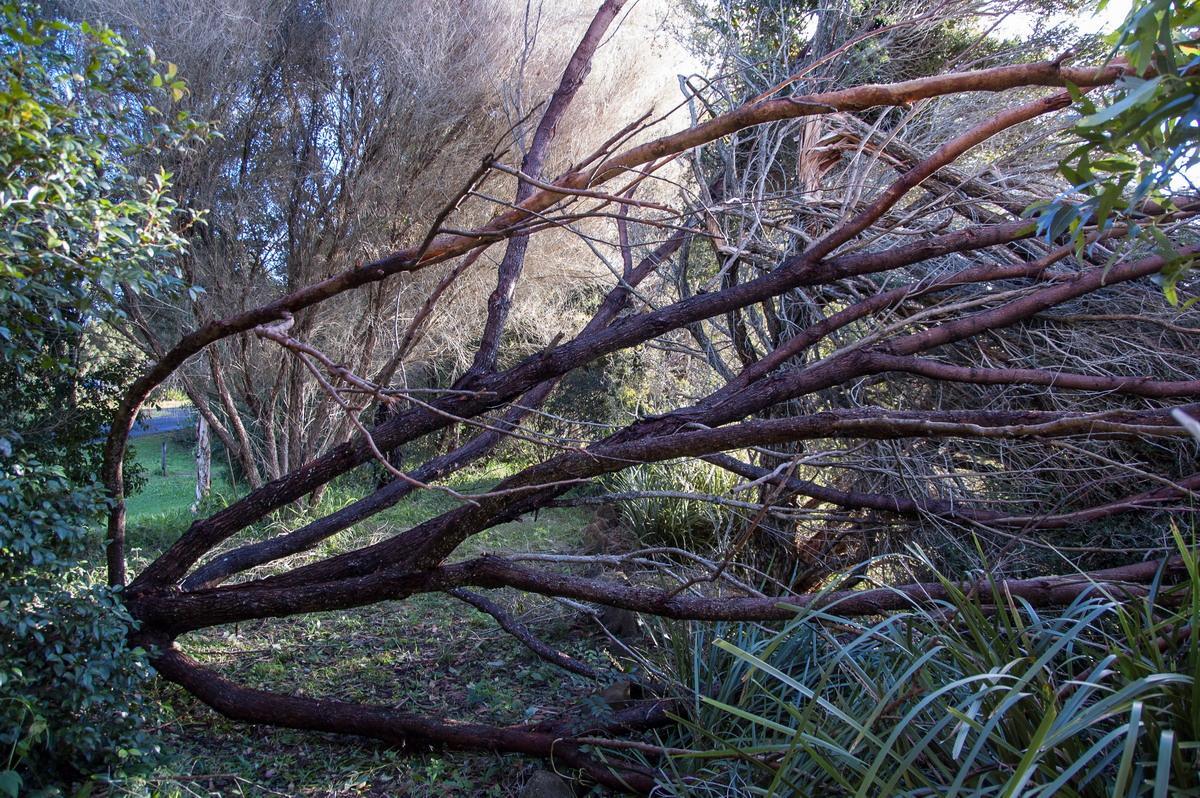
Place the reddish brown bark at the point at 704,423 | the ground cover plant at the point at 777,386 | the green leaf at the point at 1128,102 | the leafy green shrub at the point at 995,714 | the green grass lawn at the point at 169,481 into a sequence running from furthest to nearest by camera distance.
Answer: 1. the green grass lawn at the point at 169,481
2. the reddish brown bark at the point at 704,423
3. the ground cover plant at the point at 777,386
4. the leafy green shrub at the point at 995,714
5. the green leaf at the point at 1128,102

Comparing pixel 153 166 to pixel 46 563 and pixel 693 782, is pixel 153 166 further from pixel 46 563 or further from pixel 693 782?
pixel 693 782

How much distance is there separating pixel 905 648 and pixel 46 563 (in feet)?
9.20

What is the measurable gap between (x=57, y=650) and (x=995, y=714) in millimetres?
2802

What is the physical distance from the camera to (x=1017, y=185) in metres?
3.77

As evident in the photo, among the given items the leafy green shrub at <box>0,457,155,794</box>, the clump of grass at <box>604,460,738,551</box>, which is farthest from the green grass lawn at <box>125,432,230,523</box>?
the leafy green shrub at <box>0,457,155,794</box>

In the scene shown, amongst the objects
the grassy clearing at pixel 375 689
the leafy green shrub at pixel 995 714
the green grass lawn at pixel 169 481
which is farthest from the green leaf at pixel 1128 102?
the green grass lawn at pixel 169 481

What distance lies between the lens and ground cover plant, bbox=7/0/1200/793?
1944mm

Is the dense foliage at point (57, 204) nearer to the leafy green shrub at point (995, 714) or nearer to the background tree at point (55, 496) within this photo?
the background tree at point (55, 496)

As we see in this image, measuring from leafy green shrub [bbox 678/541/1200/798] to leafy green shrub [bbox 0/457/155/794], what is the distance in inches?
80.1

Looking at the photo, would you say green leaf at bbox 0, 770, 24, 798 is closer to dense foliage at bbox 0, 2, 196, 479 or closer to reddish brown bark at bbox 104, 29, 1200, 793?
reddish brown bark at bbox 104, 29, 1200, 793

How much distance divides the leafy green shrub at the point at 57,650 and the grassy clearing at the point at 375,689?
0.25 metres

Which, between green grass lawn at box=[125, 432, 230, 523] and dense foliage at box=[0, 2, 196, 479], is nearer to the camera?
dense foliage at box=[0, 2, 196, 479]

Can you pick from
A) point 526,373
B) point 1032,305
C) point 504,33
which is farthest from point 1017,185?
point 504,33

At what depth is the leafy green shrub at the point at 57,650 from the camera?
Answer: 7.51ft
